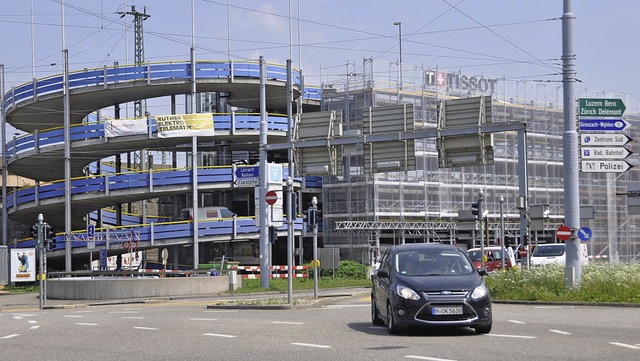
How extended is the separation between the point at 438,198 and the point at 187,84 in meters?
18.8

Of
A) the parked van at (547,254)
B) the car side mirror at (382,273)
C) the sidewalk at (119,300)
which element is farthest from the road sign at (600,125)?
the parked van at (547,254)

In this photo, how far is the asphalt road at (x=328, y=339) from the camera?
13758 mm

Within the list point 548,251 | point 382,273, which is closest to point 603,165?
point 382,273

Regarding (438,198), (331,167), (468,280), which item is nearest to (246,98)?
(438,198)

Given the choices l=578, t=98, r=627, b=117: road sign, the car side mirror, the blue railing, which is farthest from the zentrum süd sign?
the car side mirror

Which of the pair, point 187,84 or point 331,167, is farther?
point 187,84

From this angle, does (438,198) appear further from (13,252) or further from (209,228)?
(13,252)

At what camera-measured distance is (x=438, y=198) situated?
65250mm

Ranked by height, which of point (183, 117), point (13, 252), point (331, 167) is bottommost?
point (13, 252)

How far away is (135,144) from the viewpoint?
189 ft

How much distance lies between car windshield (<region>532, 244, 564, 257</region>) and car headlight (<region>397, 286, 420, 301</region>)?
104ft

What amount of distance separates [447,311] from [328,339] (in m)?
1.99

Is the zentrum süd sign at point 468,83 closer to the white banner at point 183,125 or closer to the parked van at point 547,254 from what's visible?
the white banner at point 183,125

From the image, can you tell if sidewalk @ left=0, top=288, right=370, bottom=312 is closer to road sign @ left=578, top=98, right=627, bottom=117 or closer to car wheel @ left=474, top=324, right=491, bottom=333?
road sign @ left=578, top=98, right=627, bottom=117
